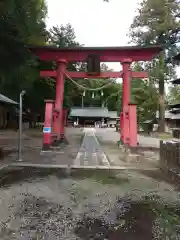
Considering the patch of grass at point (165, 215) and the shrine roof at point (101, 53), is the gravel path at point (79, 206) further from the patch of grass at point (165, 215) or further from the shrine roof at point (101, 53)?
the shrine roof at point (101, 53)

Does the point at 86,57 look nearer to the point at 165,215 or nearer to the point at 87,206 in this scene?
the point at 87,206

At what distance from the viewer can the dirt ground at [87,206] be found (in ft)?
13.7

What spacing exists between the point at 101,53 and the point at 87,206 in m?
12.8

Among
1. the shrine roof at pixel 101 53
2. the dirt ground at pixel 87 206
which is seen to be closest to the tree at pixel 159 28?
the shrine roof at pixel 101 53

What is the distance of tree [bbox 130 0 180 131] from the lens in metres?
30.0

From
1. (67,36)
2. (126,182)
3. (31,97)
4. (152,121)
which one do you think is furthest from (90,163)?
(152,121)

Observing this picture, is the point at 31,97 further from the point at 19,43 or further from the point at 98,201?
the point at 98,201

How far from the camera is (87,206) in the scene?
5.41 meters

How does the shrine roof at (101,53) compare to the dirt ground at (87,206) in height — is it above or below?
above

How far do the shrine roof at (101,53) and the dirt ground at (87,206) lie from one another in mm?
9891

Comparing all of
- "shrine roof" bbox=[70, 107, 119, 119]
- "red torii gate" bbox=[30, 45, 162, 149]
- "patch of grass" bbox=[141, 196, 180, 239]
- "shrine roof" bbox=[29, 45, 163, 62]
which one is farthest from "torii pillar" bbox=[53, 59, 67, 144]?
"shrine roof" bbox=[70, 107, 119, 119]

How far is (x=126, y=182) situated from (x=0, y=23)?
621 cm

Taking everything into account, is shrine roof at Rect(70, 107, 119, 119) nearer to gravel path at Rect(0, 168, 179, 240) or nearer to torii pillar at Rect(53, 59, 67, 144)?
torii pillar at Rect(53, 59, 67, 144)

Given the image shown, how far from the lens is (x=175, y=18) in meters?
31.0
